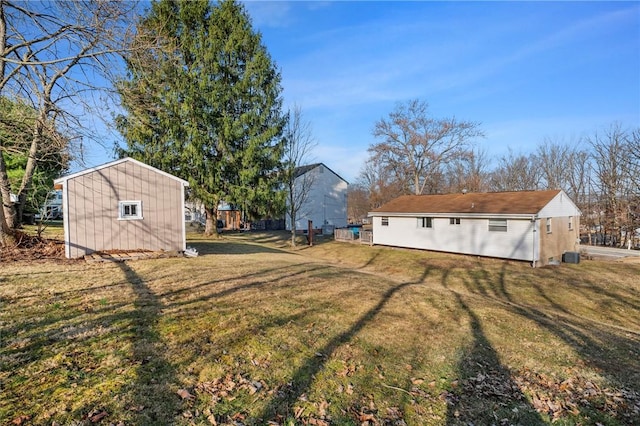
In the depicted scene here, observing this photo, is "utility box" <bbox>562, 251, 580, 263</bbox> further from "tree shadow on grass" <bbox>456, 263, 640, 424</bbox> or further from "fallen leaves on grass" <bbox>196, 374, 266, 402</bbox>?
"fallen leaves on grass" <bbox>196, 374, 266, 402</bbox>

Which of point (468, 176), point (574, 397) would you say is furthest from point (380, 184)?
point (574, 397)

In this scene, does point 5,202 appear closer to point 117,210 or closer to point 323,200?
point 117,210

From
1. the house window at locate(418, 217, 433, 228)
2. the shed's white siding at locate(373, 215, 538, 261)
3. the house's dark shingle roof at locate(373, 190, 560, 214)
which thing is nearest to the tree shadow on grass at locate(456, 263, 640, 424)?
the shed's white siding at locate(373, 215, 538, 261)

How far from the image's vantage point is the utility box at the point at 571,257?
17.7 metres

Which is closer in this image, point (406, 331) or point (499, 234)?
point (406, 331)

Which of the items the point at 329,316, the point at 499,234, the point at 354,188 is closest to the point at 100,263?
the point at 329,316

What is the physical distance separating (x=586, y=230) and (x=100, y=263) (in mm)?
38349

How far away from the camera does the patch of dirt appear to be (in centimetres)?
980

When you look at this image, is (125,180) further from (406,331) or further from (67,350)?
(406,331)

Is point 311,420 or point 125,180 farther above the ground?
point 125,180

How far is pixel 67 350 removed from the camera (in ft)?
13.1

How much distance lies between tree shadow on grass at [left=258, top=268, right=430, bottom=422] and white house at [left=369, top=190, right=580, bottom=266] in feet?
44.5

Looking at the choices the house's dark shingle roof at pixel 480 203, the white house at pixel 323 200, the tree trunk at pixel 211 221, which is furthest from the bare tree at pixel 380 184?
the tree trunk at pixel 211 221

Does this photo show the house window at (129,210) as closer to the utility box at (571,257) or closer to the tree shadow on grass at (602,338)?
the tree shadow on grass at (602,338)
